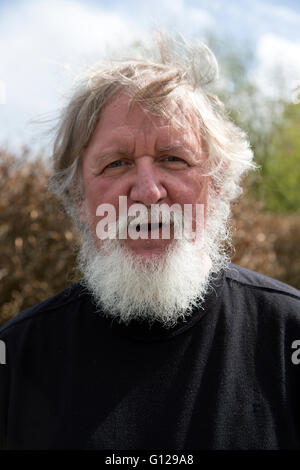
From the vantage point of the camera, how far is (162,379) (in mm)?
1781

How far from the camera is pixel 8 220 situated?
441 centimetres

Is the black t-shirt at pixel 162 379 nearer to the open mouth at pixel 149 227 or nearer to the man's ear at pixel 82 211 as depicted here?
the open mouth at pixel 149 227

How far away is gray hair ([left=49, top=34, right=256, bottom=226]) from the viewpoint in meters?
2.06

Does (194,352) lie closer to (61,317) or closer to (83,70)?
(61,317)

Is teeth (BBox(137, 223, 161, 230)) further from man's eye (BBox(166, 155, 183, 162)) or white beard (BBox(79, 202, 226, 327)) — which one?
man's eye (BBox(166, 155, 183, 162))

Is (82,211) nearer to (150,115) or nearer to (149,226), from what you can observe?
(149,226)

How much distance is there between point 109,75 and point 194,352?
50.3 inches

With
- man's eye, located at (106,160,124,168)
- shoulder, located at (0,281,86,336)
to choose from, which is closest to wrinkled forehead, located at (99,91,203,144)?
man's eye, located at (106,160,124,168)

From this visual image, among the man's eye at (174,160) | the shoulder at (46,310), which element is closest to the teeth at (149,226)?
the man's eye at (174,160)

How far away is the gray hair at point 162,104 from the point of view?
6.75 ft

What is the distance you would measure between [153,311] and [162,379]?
31 cm

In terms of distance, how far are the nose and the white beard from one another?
0.79 ft

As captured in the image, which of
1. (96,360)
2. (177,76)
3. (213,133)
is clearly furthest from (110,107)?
(96,360)

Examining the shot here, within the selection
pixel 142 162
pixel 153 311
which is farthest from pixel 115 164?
pixel 153 311
